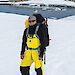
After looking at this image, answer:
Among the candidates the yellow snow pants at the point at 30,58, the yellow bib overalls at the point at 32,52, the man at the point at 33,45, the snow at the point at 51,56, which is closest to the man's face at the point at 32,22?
the man at the point at 33,45

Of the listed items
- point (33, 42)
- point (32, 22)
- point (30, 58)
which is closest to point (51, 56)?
point (30, 58)

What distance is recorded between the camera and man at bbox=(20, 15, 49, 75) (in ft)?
9.96

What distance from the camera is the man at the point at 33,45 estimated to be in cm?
304

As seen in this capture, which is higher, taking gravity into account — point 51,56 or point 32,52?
point 32,52

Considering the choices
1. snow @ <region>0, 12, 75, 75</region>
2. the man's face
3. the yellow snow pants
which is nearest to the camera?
the man's face

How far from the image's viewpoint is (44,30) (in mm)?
3049

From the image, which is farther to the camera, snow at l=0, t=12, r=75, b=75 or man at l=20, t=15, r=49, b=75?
snow at l=0, t=12, r=75, b=75

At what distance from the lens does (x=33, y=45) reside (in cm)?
310

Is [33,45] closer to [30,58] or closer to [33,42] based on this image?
[33,42]

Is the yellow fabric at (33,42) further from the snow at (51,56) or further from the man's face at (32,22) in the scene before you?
the snow at (51,56)

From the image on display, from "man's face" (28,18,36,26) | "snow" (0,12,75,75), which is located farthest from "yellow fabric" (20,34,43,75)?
"snow" (0,12,75,75)

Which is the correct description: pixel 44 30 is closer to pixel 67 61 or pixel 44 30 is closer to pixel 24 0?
pixel 67 61

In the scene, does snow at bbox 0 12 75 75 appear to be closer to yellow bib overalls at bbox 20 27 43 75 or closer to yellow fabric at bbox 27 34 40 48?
yellow bib overalls at bbox 20 27 43 75

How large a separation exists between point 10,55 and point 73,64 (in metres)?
2.11
